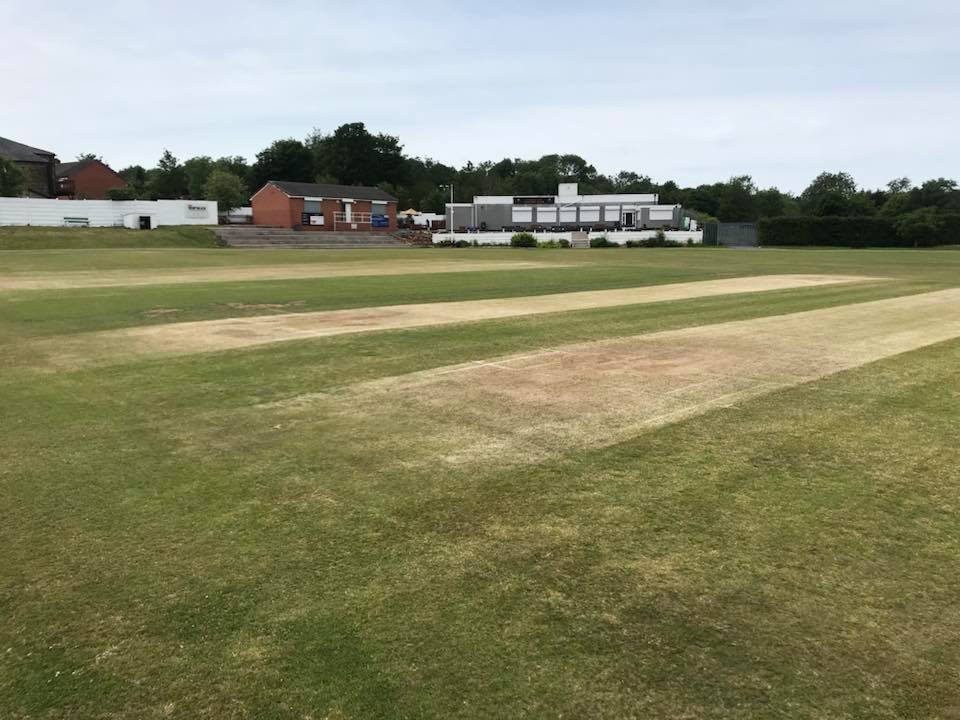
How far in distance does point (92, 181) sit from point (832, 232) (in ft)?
316

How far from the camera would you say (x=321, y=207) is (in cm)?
8412

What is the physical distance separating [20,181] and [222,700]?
91.1 metres

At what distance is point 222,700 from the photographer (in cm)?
282

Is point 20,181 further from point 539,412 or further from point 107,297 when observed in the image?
point 539,412

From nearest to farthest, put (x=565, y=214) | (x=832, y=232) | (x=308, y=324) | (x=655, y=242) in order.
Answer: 1. (x=308, y=324)
2. (x=655, y=242)
3. (x=832, y=232)
4. (x=565, y=214)

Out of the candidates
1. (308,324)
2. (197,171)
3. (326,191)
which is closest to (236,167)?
(197,171)

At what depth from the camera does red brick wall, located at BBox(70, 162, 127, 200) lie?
100250mm

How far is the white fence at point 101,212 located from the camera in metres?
64.9

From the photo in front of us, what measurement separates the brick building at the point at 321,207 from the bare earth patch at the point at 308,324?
68.0 m

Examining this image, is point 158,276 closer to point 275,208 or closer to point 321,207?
point 275,208

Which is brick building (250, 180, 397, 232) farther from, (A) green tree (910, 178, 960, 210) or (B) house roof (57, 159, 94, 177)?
(A) green tree (910, 178, 960, 210)

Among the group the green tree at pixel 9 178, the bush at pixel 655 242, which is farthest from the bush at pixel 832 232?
the green tree at pixel 9 178

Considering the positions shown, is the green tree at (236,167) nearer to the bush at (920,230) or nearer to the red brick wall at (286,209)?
the red brick wall at (286,209)

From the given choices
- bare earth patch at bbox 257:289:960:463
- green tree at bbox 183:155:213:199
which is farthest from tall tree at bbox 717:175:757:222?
bare earth patch at bbox 257:289:960:463
